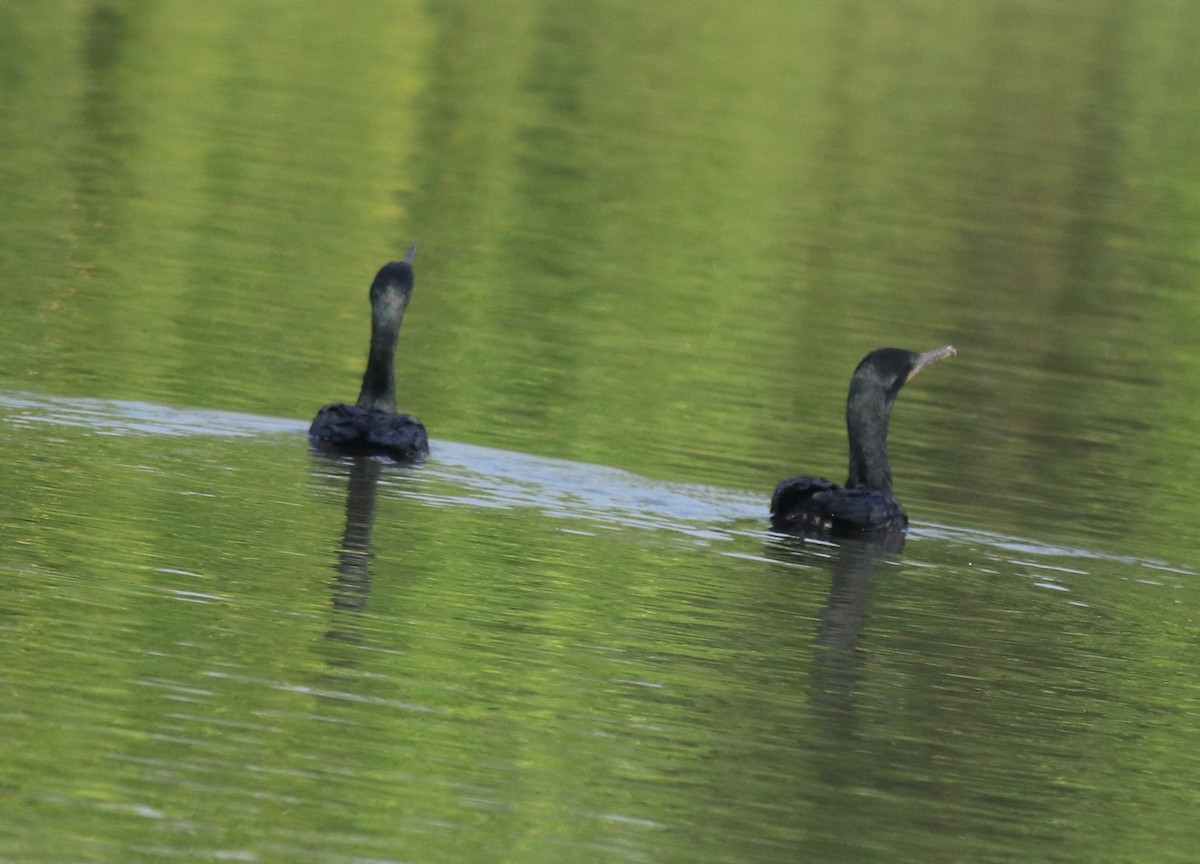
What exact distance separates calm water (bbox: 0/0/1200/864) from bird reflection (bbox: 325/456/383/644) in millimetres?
75

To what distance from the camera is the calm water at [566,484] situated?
10625mm

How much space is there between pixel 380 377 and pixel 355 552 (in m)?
4.62

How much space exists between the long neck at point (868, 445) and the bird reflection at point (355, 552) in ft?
11.1

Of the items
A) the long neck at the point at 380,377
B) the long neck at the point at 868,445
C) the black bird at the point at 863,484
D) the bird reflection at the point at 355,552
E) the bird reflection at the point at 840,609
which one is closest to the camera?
the bird reflection at the point at 840,609

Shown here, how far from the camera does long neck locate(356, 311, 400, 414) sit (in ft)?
62.8

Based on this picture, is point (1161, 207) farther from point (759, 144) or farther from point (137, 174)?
point (137, 174)

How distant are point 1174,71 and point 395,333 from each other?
4655cm

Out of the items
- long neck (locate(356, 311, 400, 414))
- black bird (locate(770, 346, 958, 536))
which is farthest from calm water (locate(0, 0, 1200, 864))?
long neck (locate(356, 311, 400, 414))

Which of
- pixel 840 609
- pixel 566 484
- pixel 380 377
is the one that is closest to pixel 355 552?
pixel 840 609

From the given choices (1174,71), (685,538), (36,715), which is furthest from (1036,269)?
(1174,71)

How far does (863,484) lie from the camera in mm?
18406

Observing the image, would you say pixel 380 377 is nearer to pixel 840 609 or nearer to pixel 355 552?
pixel 355 552

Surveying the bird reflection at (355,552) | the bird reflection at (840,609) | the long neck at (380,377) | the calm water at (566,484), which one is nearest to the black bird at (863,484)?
the bird reflection at (840,609)

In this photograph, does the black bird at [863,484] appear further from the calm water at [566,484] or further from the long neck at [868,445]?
the calm water at [566,484]
